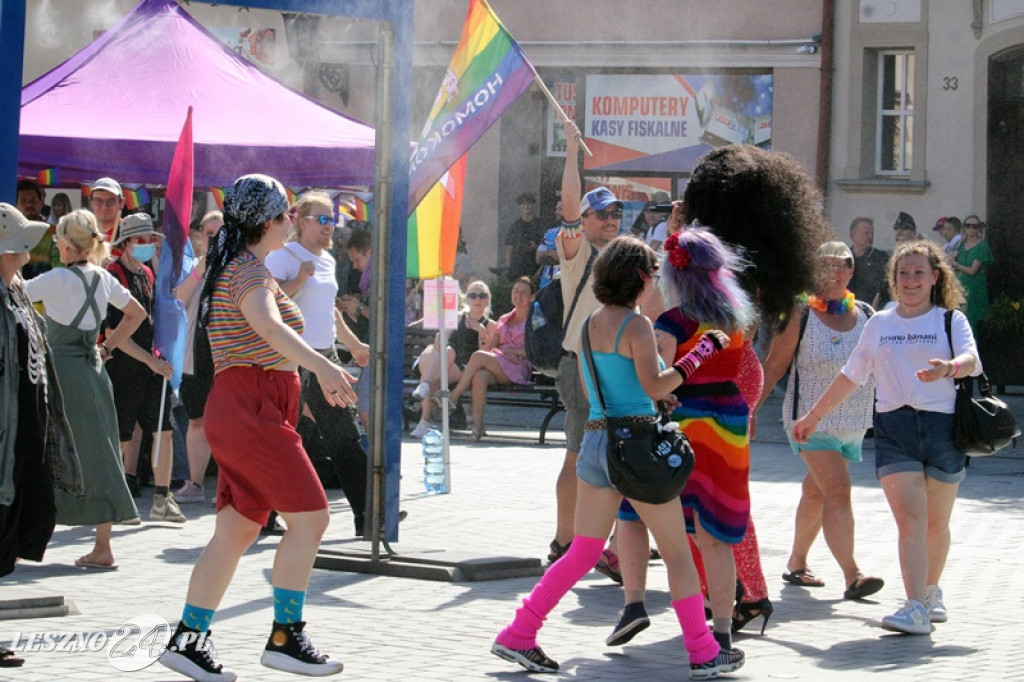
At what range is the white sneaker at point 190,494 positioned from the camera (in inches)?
440

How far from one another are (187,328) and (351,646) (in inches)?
194

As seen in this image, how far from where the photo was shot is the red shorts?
608cm

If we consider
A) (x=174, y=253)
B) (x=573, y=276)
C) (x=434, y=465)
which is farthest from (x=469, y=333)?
(x=573, y=276)

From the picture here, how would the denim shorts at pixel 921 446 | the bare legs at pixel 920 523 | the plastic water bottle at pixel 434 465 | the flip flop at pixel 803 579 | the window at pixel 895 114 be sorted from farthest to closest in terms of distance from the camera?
the window at pixel 895 114 < the plastic water bottle at pixel 434 465 < the flip flop at pixel 803 579 < the denim shorts at pixel 921 446 < the bare legs at pixel 920 523

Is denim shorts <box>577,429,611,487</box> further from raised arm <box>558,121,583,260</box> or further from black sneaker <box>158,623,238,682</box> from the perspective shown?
raised arm <box>558,121,583,260</box>

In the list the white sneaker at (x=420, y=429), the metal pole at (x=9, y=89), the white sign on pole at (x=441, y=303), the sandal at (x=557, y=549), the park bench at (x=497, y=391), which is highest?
the metal pole at (x=9, y=89)

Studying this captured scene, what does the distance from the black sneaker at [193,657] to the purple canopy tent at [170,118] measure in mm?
7536

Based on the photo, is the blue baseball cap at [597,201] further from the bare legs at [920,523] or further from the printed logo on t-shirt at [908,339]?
the bare legs at [920,523]

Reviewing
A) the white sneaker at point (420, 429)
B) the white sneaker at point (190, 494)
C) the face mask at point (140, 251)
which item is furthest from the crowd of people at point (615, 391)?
the white sneaker at point (420, 429)

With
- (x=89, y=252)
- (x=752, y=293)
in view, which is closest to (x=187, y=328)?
(x=89, y=252)

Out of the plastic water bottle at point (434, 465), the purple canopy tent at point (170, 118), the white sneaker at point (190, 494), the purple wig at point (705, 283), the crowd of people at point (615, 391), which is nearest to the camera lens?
the crowd of people at point (615, 391)

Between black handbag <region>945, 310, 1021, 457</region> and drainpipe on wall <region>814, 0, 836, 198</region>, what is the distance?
637 inches

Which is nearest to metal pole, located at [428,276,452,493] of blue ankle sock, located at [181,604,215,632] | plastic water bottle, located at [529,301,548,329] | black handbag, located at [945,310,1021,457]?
plastic water bottle, located at [529,301,548,329]

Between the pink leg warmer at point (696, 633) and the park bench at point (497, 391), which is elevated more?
the park bench at point (497, 391)
